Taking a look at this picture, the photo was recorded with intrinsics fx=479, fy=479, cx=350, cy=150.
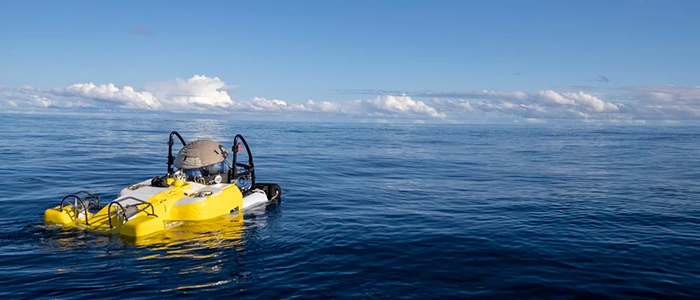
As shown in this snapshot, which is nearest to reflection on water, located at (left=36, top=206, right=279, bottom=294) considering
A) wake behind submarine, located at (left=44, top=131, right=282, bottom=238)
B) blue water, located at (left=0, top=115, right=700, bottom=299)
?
blue water, located at (left=0, top=115, right=700, bottom=299)

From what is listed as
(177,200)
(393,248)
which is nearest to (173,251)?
(177,200)

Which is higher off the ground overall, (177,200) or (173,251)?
(177,200)

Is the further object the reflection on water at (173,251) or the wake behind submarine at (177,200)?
the wake behind submarine at (177,200)

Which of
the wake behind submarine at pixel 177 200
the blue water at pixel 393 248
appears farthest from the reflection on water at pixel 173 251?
the wake behind submarine at pixel 177 200

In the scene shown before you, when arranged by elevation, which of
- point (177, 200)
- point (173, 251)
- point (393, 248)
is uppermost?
point (177, 200)

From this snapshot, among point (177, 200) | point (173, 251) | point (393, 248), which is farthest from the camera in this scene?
point (177, 200)

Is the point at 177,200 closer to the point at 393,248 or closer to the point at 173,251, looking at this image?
the point at 173,251

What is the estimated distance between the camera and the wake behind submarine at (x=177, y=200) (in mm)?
13469

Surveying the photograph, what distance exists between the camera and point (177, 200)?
49.3 ft

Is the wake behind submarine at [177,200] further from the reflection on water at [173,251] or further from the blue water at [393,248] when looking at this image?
the blue water at [393,248]

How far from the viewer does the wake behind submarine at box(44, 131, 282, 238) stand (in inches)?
530

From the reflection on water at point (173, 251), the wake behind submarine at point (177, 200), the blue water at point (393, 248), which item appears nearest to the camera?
the blue water at point (393, 248)

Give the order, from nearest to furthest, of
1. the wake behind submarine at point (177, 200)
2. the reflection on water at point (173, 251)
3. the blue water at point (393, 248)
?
1. the blue water at point (393, 248)
2. the reflection on water at point (173, 251)
3. the wake behind submarine at point (177, 200)

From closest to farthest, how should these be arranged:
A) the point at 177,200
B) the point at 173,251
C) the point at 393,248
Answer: the point at 173,251 < the point at 393,248 < the point at 177,200
